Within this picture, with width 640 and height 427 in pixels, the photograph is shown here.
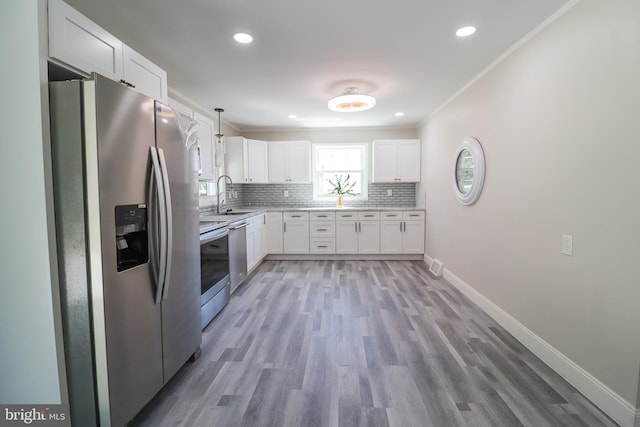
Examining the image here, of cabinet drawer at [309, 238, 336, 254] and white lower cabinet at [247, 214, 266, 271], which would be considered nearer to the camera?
white lower cabinet at [247, 214, 266, 271]

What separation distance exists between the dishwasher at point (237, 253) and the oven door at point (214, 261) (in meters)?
0.16

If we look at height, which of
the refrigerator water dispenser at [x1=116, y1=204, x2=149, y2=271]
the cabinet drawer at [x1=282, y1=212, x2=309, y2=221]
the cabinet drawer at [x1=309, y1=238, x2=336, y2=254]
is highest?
the refrigerator water dispenser at [x1=116, y1=204, x2=149, y2=271]

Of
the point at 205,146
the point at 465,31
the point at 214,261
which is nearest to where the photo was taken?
the point at 465,31

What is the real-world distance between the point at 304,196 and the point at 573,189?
4.46 metres

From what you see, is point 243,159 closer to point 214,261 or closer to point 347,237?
point 347,237

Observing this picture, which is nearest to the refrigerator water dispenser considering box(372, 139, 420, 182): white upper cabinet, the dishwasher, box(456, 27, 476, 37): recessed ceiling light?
the dishwasher

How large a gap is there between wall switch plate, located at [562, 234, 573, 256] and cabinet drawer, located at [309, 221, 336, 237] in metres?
3.56

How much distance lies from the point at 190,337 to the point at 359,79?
9.61 feet

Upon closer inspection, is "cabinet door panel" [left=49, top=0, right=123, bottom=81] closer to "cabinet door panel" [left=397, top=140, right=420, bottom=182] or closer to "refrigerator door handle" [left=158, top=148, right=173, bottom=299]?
"refrigerator door handle" [left=158, top=148, right=173, bottom=299]

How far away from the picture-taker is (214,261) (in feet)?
9.46

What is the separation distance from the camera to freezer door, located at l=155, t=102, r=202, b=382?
1.74 metres

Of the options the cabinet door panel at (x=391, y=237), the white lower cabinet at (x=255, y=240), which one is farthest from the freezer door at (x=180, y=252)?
the cabinet door panel at (x=391, y=237)

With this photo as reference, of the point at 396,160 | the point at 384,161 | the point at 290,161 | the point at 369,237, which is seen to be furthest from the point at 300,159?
the point at 369,237

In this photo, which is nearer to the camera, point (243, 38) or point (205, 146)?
point (243, 38)
